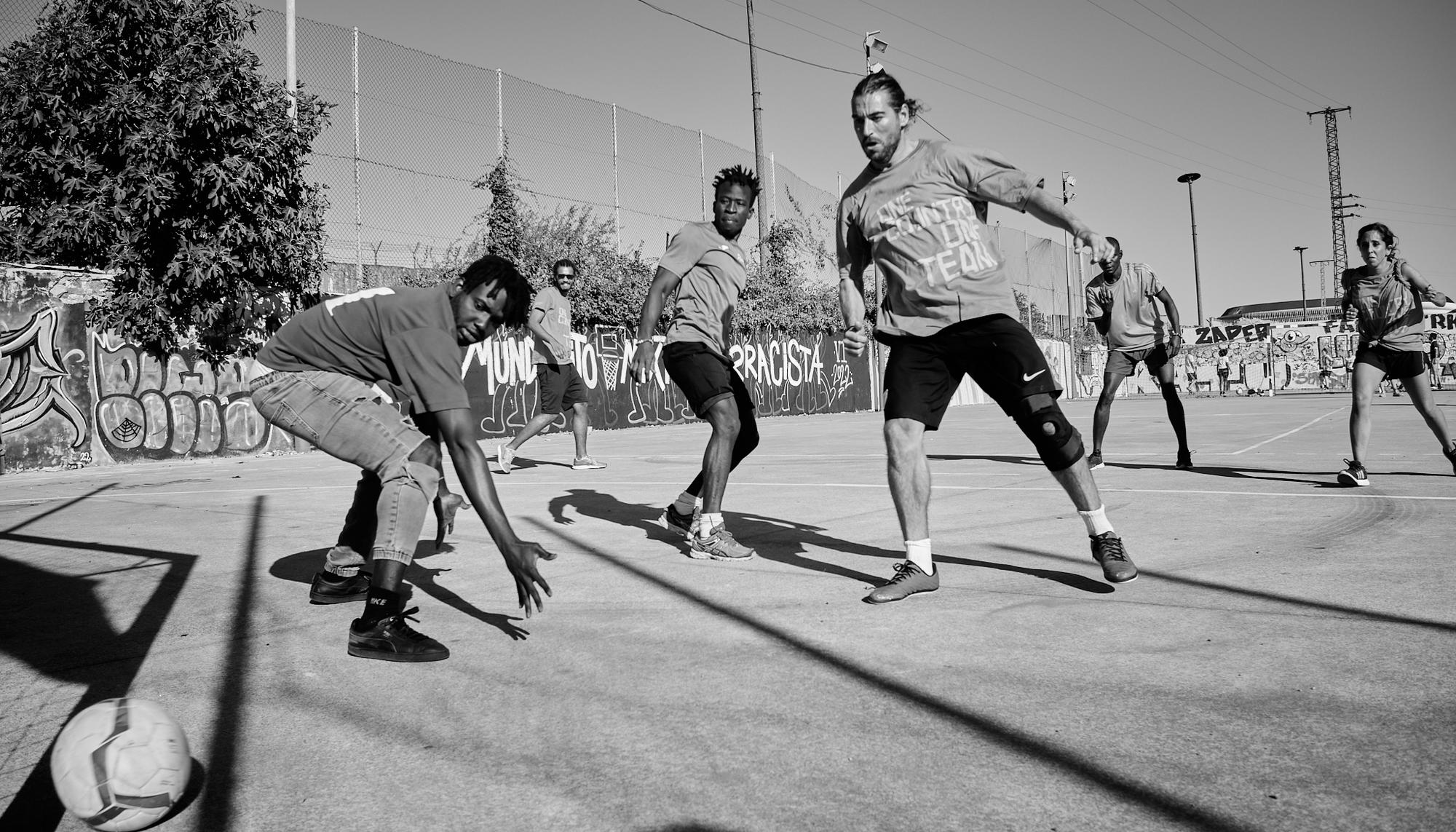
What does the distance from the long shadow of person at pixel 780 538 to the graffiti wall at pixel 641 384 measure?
16.9ft

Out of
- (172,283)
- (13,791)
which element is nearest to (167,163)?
(172,283)

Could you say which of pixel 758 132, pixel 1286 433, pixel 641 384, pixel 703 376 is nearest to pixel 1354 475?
pixel 703 376

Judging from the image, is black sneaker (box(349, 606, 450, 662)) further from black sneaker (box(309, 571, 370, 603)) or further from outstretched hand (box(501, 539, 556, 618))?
black sneaker (box(309, 571, 370, 603))

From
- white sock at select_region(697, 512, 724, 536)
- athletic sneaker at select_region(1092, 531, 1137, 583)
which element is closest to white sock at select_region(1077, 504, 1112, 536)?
athletic sneaker at select_region(1092, 531, 1137, 583)

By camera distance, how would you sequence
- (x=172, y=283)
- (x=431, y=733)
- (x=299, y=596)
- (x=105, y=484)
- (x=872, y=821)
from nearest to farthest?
(x=872, y=821)
(x=431, y=733)
(x=299, y=596)
(x=105, y=484)
(x=172, y=283)

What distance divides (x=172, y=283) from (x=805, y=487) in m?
9.67

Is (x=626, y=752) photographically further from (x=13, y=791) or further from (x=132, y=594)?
(x=132, y=594)

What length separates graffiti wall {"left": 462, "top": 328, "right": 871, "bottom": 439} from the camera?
16984 mm

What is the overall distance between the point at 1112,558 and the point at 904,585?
0.84 m

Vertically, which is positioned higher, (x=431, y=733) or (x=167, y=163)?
(x=167, y=163)

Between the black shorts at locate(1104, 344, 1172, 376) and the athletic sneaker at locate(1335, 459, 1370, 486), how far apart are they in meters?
2.27

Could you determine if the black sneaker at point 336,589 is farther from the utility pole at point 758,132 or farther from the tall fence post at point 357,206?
the utility pole at point 758,132

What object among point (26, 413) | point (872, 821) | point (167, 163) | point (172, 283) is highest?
point (167, 163)

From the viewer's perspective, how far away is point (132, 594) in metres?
4.11
